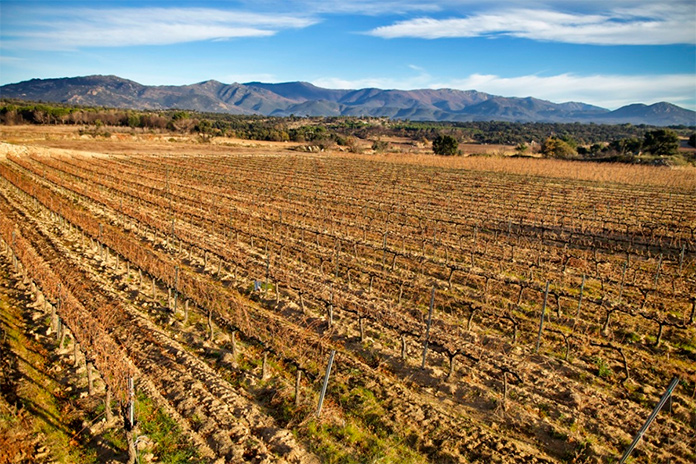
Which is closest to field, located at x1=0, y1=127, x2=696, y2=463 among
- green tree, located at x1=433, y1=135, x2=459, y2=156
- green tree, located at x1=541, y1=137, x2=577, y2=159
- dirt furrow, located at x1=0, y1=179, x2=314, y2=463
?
dirt furrow, located at x1=0, y1=179, x2=314, y2=463

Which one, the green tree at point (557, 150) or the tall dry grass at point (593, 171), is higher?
the green tree at point (557, 150)

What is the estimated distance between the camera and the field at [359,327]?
262 inches

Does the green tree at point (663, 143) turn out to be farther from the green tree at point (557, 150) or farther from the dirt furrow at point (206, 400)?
the dirt furrow at point (206, 400)

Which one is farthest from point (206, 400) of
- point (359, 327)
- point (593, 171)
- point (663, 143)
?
point (663, 143)

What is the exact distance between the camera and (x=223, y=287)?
39.3 feet

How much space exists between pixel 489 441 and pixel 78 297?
9.40m

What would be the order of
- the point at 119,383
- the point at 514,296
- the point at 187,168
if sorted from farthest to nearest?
the point at 187,168, the point at 514,296, the point at 119,383

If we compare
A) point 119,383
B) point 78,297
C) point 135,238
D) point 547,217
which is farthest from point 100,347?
point 547,217

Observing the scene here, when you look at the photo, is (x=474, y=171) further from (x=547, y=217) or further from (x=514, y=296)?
(x=514, y=296)

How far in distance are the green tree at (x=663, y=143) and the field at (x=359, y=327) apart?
5244 centimetres

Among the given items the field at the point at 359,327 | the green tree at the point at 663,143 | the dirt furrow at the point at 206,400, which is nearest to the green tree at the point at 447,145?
the green tree at the point at 663,143

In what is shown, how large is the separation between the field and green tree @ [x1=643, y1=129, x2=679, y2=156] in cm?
5244

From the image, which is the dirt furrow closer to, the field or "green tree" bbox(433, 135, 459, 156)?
the field

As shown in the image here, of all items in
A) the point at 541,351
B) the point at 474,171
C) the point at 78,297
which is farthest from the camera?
the point at 474,171
